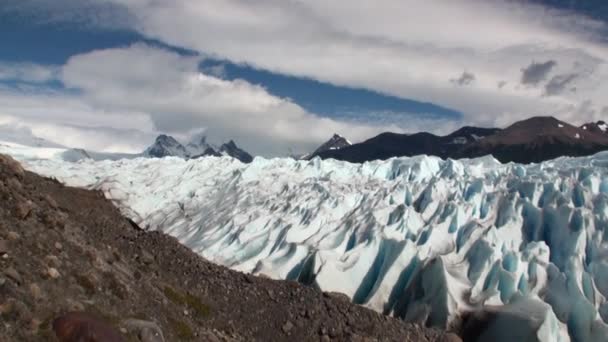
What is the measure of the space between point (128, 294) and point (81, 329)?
342 cm

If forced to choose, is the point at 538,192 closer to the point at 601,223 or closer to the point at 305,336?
the point at 601,223

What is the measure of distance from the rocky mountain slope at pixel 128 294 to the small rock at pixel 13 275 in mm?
20

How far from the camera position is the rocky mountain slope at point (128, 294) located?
12.4 m

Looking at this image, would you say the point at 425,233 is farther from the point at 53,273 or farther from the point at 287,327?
the point at 53,273

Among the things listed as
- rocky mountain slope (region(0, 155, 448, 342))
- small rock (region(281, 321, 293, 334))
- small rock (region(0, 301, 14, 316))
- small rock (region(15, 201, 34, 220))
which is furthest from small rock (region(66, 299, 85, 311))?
small rock (region(281, 321, 293, 334))

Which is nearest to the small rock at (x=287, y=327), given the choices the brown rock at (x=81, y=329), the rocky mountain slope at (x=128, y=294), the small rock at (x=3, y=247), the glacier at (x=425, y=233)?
the rocky mountain slope at (x=128, y=294)

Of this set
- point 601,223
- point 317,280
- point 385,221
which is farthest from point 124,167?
point 601,223

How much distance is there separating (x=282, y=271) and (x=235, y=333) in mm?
25722

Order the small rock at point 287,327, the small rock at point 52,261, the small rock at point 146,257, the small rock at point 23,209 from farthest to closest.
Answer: the small rock at point 287,327 → the small rock at point 146,257 → the small rock at point 23,209 → the small rock at point 52,261

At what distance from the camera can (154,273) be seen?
822 inches

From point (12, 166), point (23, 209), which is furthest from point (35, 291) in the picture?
point (12, 166)

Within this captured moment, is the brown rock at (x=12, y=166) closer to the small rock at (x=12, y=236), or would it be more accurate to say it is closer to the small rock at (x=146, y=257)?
the small rock at (x=12, y=236)

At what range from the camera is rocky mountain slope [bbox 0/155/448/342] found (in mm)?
12438

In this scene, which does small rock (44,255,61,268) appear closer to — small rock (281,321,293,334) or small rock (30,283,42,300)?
small rock (30,283,42,300)
